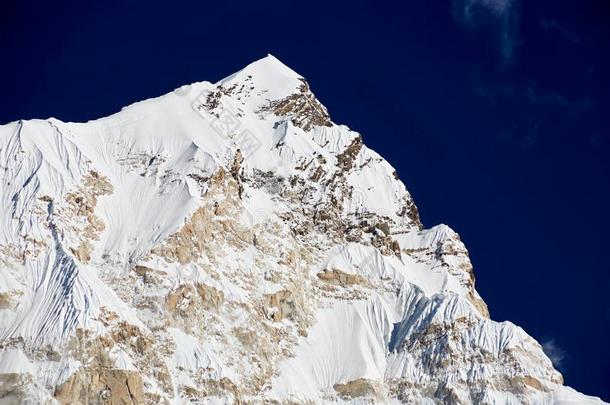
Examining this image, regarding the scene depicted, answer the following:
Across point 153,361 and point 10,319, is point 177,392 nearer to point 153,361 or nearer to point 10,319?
point 153,361

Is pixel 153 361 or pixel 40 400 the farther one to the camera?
pixel 153 361

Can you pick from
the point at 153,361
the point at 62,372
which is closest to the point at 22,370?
the point at 62,372

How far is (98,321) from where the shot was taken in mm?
197500

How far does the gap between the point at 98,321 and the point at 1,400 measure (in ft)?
54.9

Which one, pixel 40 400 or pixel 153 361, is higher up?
pixel 153 361

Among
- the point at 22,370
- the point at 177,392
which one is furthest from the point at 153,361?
the point at 22,370

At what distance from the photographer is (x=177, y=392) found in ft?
652

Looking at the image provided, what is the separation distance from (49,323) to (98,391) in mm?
12318

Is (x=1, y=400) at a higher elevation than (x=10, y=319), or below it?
below

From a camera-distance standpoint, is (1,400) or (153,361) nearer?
(1,400)

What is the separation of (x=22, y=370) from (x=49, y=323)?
9.36m

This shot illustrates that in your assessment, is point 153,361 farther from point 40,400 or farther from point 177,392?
point 40,400

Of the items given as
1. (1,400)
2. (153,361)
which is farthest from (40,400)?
(153,361)

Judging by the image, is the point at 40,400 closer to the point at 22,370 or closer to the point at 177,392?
the point at 22,370
